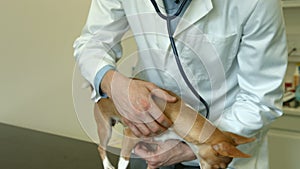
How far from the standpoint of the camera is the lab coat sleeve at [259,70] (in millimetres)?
792

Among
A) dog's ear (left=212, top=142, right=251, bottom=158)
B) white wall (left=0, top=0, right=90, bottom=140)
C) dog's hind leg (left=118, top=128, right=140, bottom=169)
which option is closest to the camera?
dog's ear (left=212, top=142, right=251, bottom=158)

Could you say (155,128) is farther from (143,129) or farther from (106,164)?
(106,164)

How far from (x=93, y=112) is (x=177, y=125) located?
21cm

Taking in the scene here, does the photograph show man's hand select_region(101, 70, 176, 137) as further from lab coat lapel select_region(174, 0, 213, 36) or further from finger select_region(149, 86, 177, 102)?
lab coat lapel select_region(174, 0, 213, 36)

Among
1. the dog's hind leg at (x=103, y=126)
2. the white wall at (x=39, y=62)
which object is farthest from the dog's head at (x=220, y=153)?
the white wall at (x=39, y=62)

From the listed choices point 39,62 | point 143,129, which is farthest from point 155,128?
point 39,62

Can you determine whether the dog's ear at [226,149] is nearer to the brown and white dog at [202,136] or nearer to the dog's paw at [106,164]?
the brown and white dog at [202,136]

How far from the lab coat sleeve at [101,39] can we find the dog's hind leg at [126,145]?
0.40 ft

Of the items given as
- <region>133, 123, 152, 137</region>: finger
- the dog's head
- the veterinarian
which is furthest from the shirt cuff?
the dog's head

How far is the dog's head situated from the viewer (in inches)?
25.4

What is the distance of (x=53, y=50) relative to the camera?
1729mm

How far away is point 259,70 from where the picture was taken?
2.71 ft

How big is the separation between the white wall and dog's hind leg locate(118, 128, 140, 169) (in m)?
1.01

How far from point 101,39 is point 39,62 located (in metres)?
0.89
